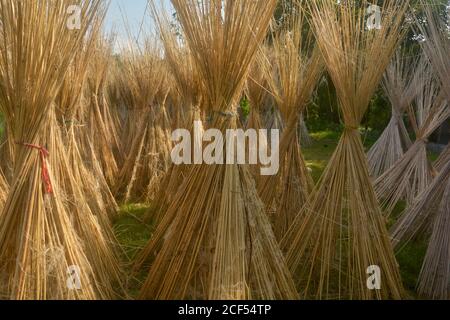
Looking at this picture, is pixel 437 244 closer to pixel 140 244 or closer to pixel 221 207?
pixel 221 207

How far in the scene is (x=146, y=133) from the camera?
489 centimetres

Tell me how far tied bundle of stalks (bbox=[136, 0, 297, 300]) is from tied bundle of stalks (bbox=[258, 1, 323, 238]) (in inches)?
40.9

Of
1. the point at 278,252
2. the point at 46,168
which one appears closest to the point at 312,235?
the point at 278,252

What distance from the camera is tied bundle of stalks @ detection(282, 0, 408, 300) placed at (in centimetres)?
229

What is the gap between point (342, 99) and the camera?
2389mm

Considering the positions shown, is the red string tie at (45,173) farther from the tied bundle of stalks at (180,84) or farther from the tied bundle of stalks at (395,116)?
the tied bundle of stalks at (395,116)

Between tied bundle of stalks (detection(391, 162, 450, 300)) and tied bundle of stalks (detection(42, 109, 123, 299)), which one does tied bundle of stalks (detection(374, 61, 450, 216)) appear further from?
tied bundle of stalks (detection(42, 109, 123, 299))

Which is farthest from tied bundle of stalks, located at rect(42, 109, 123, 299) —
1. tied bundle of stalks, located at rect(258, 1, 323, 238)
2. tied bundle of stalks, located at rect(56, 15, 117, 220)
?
tied bundle of stalks, located at rect(258, 1, 323, 238)

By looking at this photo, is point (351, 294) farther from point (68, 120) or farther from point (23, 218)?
point (68, 120)

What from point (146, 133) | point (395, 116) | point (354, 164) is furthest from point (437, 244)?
point (146, 133)

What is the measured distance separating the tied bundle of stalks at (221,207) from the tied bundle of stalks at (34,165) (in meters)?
0.44

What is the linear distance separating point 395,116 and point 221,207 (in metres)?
4.08

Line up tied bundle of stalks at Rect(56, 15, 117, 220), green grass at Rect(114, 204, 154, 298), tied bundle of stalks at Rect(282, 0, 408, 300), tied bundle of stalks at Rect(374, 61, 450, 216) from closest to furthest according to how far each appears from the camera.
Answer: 1. tied bundle of stalks at Rect(282, 0, 408, 300)
2. green grass at Rect(114, 204, 154, 298)
3. tied bundle of stalks at Rect(56, 15, 117, 220)
4. tied bundle of stalks at Rect(374, 61, 450, 216)

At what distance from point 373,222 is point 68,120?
6.81 feet
